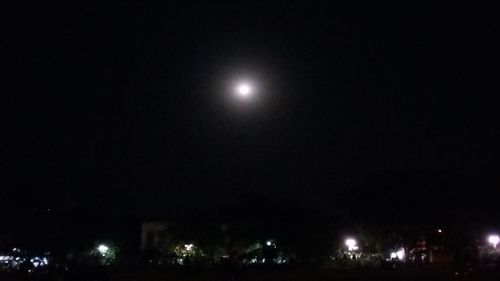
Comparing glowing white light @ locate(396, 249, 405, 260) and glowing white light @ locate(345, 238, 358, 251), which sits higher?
glowing white light @ locate(345, 238, 358, 251)

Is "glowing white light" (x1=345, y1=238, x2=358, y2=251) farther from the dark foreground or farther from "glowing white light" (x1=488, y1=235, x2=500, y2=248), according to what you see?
A: the dark foreground

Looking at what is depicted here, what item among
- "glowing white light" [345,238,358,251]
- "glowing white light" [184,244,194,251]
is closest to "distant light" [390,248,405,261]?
"glowing white light" [345,238,358,251]

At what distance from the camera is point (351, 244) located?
5644 centimetres

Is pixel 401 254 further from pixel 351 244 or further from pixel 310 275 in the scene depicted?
pixel 310 275

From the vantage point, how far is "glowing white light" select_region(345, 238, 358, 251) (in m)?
55.1

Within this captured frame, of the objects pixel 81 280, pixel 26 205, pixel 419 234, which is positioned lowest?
pixel 81 280

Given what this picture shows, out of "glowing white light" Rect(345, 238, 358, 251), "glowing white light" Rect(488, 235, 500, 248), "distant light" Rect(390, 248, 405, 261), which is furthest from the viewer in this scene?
"distant light" Rect(390, 248, 405, 261)

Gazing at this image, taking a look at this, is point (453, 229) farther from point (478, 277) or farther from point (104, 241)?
point (104, 241)

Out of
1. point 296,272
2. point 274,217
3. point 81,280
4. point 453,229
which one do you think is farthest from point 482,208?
point 81,280

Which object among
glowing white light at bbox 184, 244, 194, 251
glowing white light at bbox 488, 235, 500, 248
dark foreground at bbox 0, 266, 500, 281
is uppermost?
glowing white light at bbox 184, 244, 194, 251

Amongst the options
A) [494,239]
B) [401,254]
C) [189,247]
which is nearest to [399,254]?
[401,254]

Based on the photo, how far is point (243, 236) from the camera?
49969 mm

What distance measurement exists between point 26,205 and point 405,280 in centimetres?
3787

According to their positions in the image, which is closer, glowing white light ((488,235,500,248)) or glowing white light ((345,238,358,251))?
glowing white light ((488,235,500,248))
